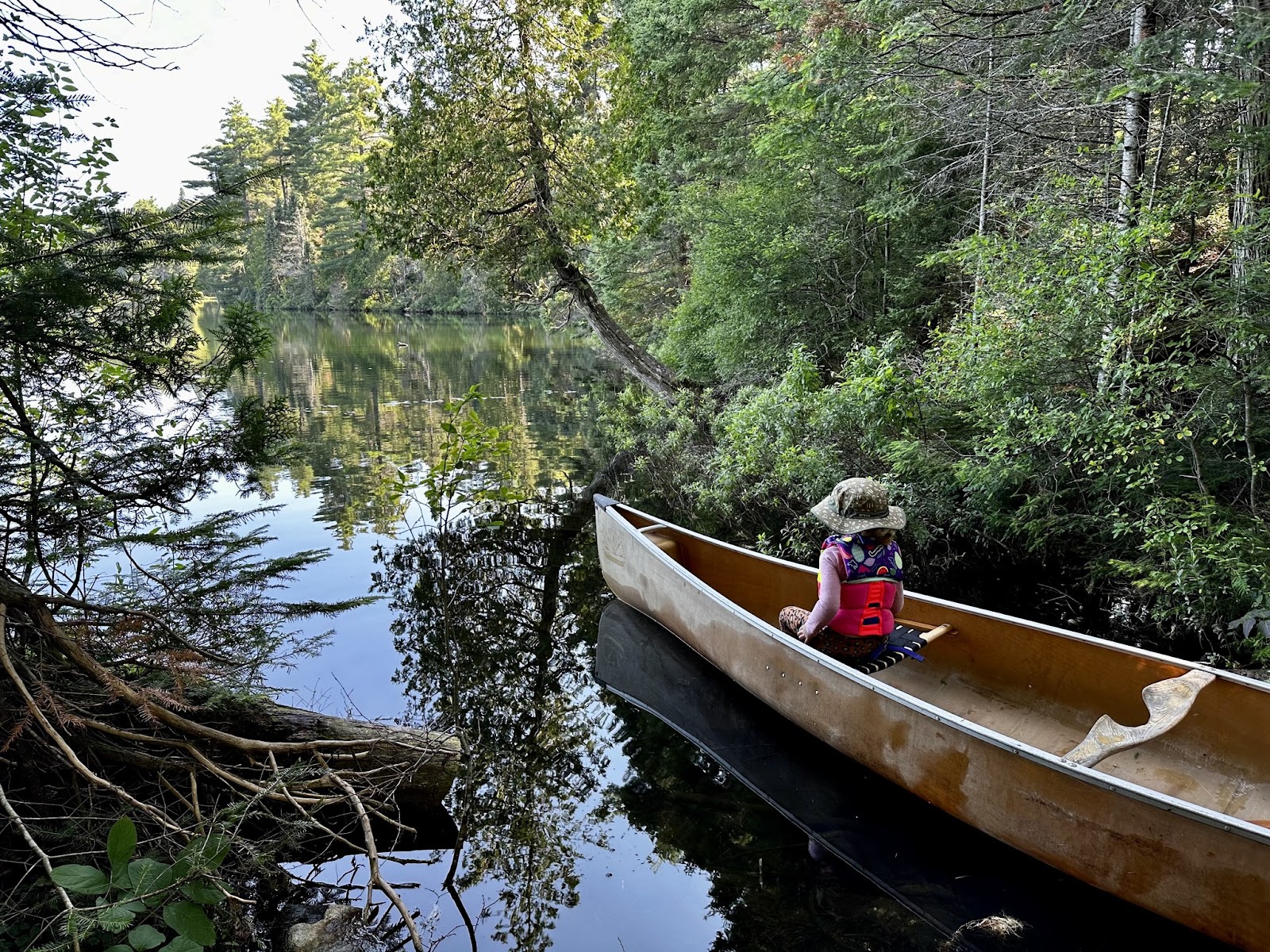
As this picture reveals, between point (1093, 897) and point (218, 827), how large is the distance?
376 centimetres

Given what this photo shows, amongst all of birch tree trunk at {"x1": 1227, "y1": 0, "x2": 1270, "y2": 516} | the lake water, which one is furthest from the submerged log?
birch tree trunk at {"x1": 1227, "y1": 0, "x2": 1270, "y2": 516}

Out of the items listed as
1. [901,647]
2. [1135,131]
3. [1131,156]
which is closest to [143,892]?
[901,647]

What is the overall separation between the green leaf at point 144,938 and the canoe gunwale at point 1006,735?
3.24 meters

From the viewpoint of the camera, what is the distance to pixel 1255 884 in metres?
2.96

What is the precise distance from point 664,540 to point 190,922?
15.5 feet

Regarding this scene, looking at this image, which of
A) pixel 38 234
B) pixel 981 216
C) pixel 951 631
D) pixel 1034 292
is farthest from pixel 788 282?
pixel 38 234

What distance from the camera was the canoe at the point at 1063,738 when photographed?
3.14 metres

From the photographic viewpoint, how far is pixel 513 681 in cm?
599

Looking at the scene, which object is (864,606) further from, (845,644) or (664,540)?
(664,540)

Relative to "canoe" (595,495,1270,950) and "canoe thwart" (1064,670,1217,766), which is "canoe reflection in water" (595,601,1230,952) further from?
"canoe thwart" (1064,670,1217,766)

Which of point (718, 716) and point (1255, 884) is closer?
point (1255, 884)

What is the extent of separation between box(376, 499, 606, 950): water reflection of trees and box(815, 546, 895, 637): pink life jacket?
1773mm

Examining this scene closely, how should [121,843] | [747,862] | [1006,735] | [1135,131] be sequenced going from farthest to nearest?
1. [1135,131]
2. [1006,735]
3. [747,862]
4. [121,843]

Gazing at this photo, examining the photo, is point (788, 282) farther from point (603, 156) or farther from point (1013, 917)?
point (1013, 917)
